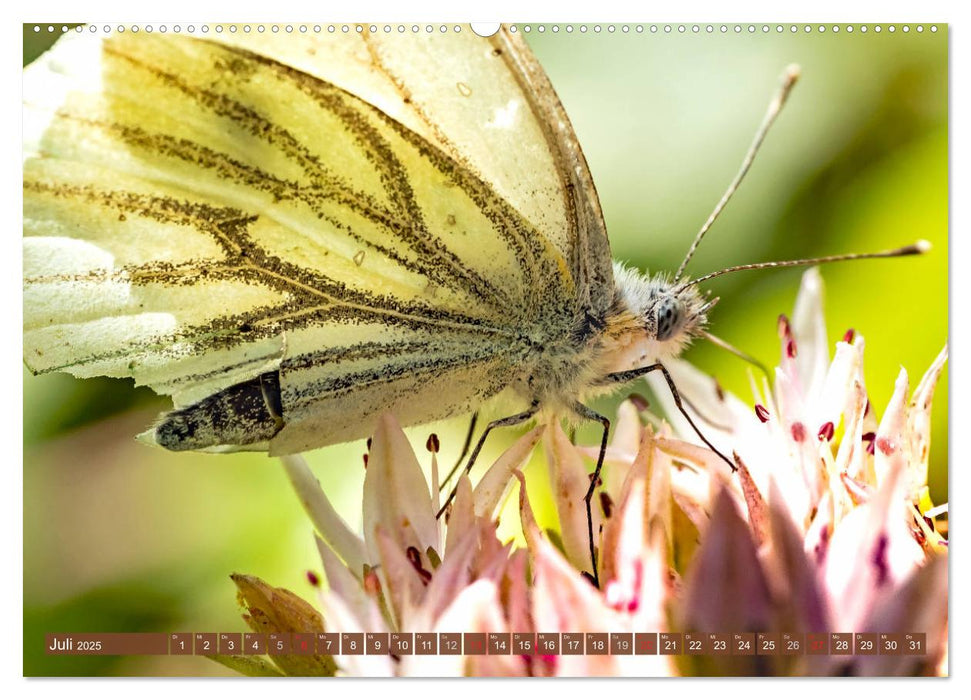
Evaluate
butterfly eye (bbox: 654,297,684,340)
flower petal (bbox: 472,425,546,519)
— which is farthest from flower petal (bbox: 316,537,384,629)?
butterfly eye (bbox: 654,297,684,340)

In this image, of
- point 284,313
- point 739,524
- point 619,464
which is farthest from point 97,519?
point 739,524

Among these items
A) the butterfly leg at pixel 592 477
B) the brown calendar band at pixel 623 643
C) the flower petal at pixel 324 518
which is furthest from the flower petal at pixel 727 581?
the flower petal at pixel 324 518

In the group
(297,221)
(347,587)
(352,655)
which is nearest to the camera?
(352,655)

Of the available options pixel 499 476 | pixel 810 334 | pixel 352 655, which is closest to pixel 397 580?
pixel 352 655

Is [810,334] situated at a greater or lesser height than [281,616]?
greater

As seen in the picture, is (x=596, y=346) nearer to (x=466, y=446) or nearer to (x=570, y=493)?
(x=570, y=493)

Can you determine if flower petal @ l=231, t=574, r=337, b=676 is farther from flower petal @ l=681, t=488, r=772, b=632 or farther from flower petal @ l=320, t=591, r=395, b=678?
flower petal @ l=681, t=488, r=772, b=632
